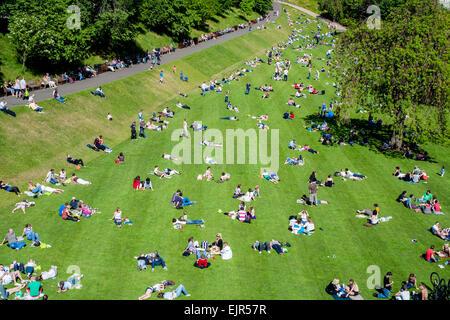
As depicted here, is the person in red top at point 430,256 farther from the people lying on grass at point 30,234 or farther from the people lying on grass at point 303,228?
the people lying on grass at point 30,234

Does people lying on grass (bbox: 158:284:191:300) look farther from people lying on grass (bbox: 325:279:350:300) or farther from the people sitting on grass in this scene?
the people sitting on grass

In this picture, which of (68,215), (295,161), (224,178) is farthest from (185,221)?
(295,161)

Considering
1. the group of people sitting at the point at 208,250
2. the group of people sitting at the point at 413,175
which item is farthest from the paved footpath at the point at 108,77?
the group of people sitting at the point at 413,175

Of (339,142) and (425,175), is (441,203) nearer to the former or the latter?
(425,175)

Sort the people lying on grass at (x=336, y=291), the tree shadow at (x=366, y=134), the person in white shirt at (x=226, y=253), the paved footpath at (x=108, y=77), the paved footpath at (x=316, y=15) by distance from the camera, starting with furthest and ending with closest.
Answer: the paved footpath at (x=316, y=15), the paved footpath at (x=108, y=77), the tree shadow at (x=366, y=134), the person in white shirt at (x=226, y=253), the people lying on grass at (x=336, y=291)

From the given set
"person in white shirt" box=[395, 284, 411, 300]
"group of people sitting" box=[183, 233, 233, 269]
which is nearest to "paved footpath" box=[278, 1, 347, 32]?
"group of people sitting" box=[183, 233, 233, 269]

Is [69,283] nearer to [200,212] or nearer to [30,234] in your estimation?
[30,234]
